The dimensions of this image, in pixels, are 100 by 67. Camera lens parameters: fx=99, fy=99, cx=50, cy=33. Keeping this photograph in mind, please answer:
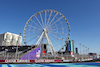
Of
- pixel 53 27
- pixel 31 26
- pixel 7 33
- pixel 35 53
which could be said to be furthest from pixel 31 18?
pixel 7 33

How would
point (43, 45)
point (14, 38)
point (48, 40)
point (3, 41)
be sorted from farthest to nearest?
point (14, 38) < point (3, 41) < point (43, 45) < point (48, 40)

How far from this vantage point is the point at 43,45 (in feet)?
155

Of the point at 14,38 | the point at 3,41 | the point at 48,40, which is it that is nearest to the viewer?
the point at 48,40

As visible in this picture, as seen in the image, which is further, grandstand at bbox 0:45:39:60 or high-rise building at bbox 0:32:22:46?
high-rise building at bbox 0:32:22:46

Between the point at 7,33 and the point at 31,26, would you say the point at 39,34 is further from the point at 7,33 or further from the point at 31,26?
the point at 7,33

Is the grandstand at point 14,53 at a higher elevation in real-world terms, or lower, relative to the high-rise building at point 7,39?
lower

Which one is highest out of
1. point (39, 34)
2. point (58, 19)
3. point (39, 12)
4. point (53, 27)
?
point (39, 12)

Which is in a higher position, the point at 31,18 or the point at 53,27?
the point at 31,18

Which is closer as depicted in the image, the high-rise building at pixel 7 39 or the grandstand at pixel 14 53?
the grandstand at pixel 14 53

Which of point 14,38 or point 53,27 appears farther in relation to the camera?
point 14,38

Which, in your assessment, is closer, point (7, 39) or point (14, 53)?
point (14, 53)

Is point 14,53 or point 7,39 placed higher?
point 7,39

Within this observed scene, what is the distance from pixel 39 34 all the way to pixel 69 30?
14500mm

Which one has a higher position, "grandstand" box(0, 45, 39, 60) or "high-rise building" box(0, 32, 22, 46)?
"high-rise building" box(0, 32, 22, 46)
